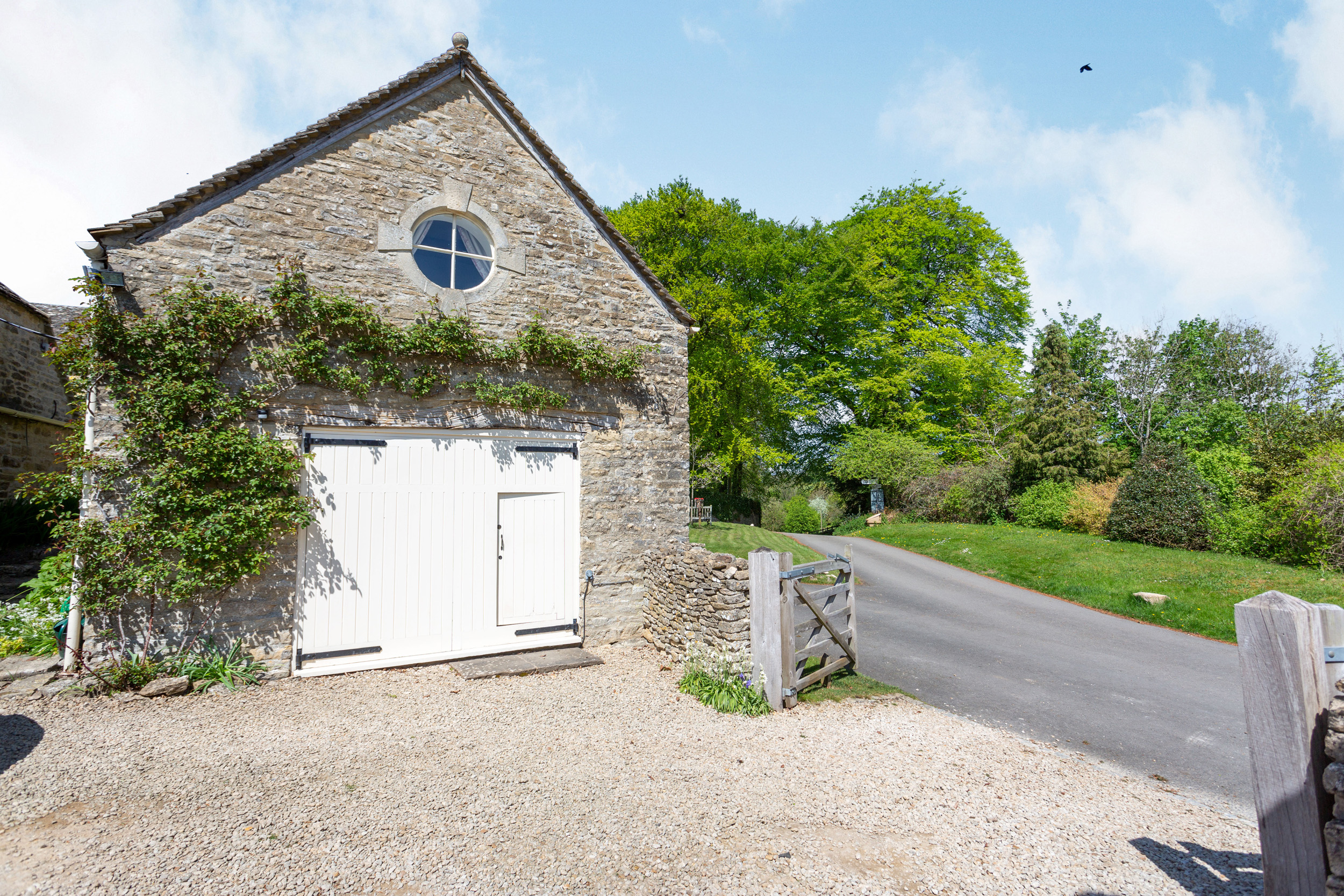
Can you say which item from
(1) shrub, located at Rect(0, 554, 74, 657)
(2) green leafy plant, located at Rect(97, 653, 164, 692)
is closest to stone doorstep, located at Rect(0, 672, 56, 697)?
(2) green leafy plant, located at Rect(97, 653, 164, 692)

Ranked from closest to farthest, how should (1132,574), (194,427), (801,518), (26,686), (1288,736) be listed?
(1288,736) < (26,686) < (194,427) < (1132,574) < (801,518)

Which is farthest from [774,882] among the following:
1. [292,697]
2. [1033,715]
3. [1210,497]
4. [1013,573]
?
[1210,497]

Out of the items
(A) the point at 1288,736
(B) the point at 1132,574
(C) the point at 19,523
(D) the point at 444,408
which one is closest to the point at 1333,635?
(A) the point at 1288,736

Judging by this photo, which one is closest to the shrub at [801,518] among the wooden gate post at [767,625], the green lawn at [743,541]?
the green lawn at [743,541]

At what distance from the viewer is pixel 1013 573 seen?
618 inches

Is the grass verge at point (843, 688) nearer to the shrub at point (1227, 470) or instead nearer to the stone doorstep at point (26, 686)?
the stone doorstep at point (26, 686)

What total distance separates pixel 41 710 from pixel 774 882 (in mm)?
6730

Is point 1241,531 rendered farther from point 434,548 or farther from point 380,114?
point 380,114

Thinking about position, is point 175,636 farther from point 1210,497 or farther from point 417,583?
point 1210,497

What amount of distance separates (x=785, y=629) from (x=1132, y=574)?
11.8m

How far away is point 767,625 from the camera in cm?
682

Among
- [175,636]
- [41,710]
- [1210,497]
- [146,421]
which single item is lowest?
[41,710]

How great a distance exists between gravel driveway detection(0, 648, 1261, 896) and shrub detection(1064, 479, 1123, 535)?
53.9ft

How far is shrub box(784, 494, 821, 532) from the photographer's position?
28.2m
